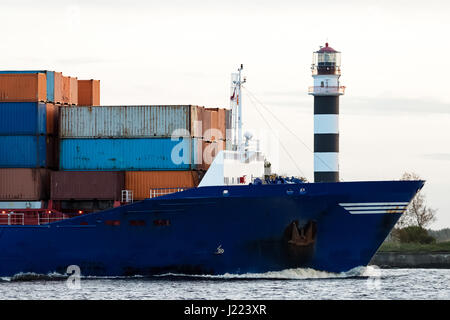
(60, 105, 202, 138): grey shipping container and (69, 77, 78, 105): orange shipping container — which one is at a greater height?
(69, 77, 78, 105): orange shipping container

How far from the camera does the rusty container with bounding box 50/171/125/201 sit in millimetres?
42094

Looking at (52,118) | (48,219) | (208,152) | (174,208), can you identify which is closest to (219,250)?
(174,208)

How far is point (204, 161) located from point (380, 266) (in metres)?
21.6

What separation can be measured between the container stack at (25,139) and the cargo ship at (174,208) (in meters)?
0.09

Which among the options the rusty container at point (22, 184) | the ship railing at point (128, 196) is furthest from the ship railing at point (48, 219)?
the ship railing at point (128, 196)

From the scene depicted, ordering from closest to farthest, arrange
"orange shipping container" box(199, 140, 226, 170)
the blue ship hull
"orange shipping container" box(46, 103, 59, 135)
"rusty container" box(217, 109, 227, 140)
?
the blue ship hull
"orange shipping container" box(199, 140, 226, 170)
"orange shipping container" box(46, 103, 59, 135)
"rusty container" box(217, 109, 227, 140)

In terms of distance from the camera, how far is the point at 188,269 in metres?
40.0

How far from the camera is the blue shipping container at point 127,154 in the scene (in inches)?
1667

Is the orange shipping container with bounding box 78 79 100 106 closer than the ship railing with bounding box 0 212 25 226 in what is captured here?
No

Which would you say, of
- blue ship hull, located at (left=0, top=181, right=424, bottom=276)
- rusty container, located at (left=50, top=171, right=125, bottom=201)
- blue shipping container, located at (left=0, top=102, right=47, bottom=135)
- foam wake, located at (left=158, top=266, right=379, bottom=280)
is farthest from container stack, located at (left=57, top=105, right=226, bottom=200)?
foam wake, located at (left=158, top=266, right=379, bottom=280)

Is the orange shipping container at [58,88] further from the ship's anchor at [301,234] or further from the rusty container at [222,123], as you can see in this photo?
the ship's anchor at [301,234]

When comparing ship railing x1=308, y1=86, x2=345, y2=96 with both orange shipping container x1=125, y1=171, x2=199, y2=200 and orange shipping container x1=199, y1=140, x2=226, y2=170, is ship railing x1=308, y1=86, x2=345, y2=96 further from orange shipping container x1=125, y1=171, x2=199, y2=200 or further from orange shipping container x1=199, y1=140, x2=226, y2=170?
orange shipping container x1=125, y1=171, x2=199, y2=200

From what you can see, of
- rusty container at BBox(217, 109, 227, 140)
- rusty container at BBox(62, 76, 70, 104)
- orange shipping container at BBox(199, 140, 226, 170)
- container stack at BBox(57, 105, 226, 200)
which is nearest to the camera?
container stack at BBox(57, 105, 226, 200)
